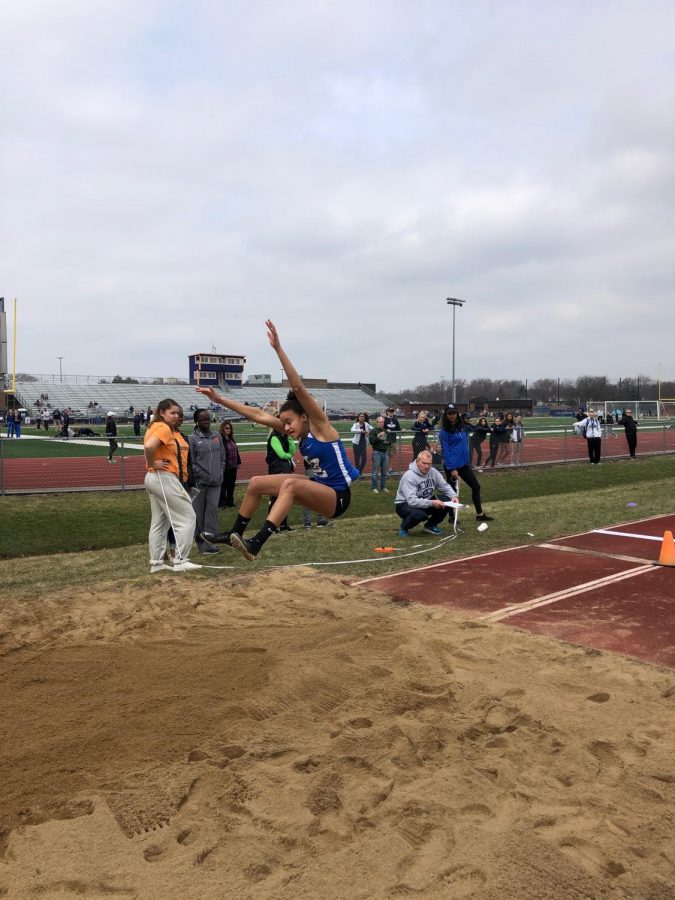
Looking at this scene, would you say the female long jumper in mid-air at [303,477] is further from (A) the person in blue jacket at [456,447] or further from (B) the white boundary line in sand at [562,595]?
(A) the person in blue jacket at [456,447]

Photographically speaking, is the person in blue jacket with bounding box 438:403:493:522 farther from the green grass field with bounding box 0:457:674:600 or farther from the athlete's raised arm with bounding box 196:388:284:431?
the athlete's raised arm with bounding box 196:388:284:431

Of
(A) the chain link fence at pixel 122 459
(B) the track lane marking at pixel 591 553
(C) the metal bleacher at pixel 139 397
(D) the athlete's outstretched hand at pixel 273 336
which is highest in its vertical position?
(C) the metal bleacher at pixel 139 397

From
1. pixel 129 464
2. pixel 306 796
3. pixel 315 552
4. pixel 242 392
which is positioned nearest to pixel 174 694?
pixel 306 796

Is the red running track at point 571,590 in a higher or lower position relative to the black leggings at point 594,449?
lower

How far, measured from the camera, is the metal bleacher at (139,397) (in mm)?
64312

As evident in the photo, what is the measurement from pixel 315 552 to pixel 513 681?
16.1 ft

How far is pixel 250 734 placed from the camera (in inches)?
157

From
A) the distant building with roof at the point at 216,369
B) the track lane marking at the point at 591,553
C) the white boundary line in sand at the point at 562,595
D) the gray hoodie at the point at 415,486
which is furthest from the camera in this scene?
the distant building with roof at the point at 216,369

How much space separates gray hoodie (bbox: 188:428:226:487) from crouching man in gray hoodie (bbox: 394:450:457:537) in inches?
118

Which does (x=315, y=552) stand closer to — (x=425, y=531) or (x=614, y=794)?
(x=425, y=531)

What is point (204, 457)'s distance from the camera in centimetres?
920

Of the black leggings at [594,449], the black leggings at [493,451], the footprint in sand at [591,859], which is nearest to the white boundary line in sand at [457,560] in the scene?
the footprint in sand at [591,859]

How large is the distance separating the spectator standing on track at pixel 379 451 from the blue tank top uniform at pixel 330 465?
907 cm

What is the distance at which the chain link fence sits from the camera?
51.8 ft
